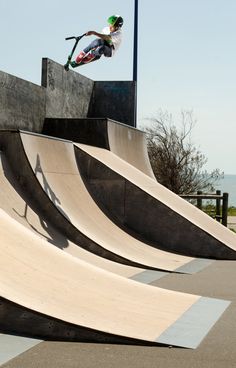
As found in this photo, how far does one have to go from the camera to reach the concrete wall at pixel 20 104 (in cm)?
1209

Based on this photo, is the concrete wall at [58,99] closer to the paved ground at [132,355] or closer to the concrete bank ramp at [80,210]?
the concrete bank ramp at [80,210]

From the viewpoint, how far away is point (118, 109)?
17828 mm

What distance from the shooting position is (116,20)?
484 inches

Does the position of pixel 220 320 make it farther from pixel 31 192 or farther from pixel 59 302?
pixel 31 192

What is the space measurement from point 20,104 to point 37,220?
449 centimetres

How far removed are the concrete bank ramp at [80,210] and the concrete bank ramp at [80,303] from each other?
10.3 ft

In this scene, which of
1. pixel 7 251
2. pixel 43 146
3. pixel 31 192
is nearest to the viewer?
pixel 7 251

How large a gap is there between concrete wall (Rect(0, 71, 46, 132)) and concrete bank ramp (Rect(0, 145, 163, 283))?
2706 mm

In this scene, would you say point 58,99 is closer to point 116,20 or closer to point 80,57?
point 80,57

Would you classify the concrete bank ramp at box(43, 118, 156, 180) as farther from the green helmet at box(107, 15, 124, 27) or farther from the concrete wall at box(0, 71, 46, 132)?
the green helmet at box(107, 15, 124, 27)

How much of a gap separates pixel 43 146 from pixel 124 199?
81.6 inches

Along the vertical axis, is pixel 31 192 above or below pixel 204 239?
above

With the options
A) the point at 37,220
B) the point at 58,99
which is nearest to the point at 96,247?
the point at 37,220

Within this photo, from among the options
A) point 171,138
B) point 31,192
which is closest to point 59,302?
point 31,192
